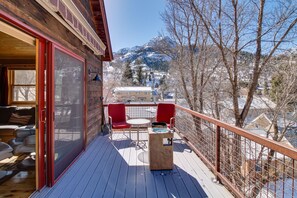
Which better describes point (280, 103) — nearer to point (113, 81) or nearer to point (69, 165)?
point (69, 165)

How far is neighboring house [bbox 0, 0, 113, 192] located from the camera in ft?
7.12

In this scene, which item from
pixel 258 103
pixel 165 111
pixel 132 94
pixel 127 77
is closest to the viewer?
pixel 165 111

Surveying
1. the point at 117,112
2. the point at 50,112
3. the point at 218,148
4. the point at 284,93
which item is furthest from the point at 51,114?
the point at 284,93

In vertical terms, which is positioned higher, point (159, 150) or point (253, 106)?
point (253, 106)

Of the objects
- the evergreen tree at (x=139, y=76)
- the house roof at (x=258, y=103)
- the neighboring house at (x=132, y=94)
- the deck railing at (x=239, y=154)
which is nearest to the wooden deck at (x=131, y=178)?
the deck railing at (x=239, y=154)

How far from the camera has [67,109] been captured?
3170 mm

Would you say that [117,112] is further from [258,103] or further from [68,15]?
[258,103]

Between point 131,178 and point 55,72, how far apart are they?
1975 mm

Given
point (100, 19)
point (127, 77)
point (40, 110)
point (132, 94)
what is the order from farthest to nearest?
point (127, 77) < point (132, 94) < point (100, 19) < point (40, 110)

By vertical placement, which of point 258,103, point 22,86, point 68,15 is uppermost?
point 68,15

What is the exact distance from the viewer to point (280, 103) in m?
7.10

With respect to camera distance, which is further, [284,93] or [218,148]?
[284,93]

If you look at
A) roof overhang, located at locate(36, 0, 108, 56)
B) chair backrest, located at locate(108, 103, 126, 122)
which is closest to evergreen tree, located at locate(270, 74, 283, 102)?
chair backrest, located at locate(108, 103, 126, 122)

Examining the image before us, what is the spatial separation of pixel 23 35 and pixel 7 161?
2665 millimetres
